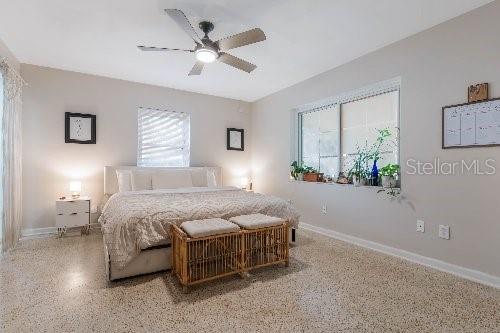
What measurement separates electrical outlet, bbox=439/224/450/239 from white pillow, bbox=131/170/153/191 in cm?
399

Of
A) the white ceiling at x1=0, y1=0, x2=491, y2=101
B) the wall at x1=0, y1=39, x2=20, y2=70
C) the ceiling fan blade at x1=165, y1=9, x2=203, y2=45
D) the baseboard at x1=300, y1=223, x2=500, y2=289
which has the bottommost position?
the baseboard at x1=300, y1=223, x2=500, y2=289

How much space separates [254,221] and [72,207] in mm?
2874

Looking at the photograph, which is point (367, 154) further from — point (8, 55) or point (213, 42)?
point (8, 55)

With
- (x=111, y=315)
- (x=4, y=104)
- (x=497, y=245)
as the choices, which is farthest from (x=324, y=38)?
(x=4, y=104)

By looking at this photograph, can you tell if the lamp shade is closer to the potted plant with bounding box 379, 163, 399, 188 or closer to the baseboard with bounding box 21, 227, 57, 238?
the baseboard with bounding box 21, 227, 57, 238

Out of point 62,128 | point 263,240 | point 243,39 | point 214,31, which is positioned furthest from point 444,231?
point 62,128

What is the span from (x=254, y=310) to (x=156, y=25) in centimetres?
291

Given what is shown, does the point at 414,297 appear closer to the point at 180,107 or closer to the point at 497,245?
the point at 497,245

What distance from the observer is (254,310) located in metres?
1.90

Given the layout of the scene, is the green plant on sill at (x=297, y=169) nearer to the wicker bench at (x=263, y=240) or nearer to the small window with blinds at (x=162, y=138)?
the wicker bench at (x=263, y=240)

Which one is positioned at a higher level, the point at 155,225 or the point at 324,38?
the point at 324,38

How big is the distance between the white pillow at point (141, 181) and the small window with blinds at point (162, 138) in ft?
1.53

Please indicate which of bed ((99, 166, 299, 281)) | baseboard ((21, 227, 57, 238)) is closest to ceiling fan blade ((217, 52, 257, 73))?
bed ((99, 166, 299, 281))

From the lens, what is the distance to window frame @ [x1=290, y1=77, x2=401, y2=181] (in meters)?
3.22
